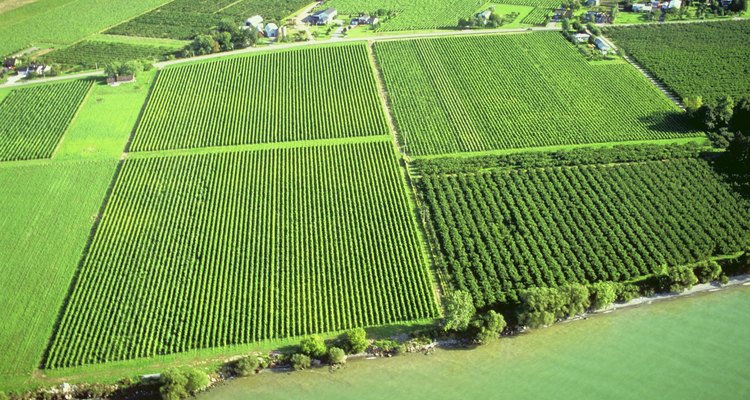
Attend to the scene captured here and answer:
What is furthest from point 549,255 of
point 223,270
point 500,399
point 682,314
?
point 223,270

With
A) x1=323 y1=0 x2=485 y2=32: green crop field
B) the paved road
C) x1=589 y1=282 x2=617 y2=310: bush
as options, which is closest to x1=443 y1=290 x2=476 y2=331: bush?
x1=589 y1=282 x2=617 y2=310: bush

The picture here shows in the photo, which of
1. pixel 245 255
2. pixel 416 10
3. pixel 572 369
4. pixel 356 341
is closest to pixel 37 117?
pixel 245 255

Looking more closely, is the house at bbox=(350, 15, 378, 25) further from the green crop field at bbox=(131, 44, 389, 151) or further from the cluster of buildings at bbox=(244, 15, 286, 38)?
the cluster of buildings at bbox=(244, 15, 286, 38)

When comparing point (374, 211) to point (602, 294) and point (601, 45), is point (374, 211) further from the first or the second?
point (601, 45)

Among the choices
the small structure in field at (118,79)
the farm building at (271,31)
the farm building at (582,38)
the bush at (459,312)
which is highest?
the farm building at (271,31)

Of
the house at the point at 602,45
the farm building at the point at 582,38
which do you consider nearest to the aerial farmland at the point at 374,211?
the farm building at the point at 582,38

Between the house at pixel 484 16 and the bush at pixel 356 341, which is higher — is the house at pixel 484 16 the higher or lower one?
the higher one

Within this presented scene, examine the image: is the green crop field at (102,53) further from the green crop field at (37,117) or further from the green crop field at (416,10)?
the green crop field at (416,10)
